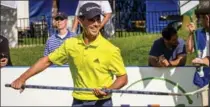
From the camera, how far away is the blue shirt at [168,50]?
6.91m

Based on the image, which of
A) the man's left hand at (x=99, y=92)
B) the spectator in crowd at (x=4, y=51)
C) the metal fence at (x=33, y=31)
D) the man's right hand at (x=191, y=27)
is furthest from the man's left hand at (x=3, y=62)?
the metal fence at (x=33, y=31)

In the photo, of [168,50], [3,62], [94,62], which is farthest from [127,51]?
[94,62]

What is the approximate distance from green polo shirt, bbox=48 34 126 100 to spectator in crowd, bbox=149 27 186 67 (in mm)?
2043

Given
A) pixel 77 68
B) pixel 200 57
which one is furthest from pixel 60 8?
pixel 77 68

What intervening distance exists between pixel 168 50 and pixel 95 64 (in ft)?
7.35

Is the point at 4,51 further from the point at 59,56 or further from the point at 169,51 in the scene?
Result: the point at 59,56

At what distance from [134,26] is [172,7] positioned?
2024mm

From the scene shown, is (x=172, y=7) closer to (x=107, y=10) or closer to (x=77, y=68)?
(x=107, y=10)

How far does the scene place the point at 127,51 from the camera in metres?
12.7

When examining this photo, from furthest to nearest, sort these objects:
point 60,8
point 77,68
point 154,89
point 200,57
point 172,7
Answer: point 60,8 < point 172,7 < point 154,89 < point 200,57 < point 77,68

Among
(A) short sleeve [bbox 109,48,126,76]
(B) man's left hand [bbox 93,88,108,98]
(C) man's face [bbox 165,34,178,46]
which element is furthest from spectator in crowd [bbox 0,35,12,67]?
(B) man's left hand [bbox 93,88,108,98]

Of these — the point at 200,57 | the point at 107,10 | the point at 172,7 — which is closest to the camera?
the point at 200,57

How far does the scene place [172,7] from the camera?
52.2 feet

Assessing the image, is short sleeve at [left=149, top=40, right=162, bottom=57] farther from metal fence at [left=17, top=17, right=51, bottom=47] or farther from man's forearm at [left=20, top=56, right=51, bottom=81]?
metal fence at [left=17, top=17, right=51, bottom=47]
